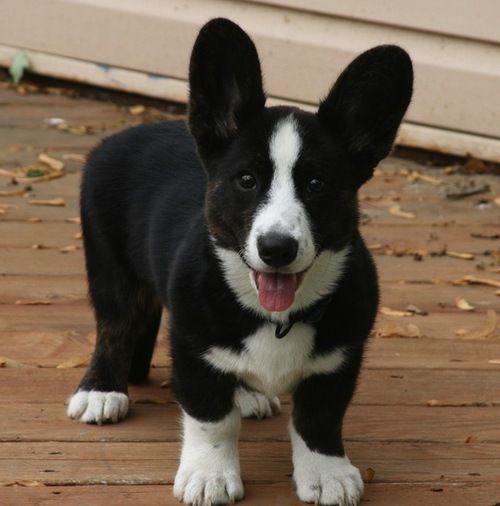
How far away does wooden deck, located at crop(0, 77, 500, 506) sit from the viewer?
363cm

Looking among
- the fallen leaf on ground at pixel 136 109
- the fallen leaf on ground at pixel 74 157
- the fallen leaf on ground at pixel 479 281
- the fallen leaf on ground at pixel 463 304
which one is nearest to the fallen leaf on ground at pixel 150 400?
the fallen leaf on ground at pixel 463 304

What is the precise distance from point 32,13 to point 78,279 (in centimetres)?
404

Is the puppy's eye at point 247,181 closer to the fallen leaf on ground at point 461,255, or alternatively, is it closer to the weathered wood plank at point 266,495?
the weathered wood plank at point 266,495

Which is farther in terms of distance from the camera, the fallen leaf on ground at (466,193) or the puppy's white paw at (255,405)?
the fallen leaf on ground at (466,193)

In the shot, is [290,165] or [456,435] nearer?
[290,165]

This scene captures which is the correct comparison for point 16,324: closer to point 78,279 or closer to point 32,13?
point 78,279

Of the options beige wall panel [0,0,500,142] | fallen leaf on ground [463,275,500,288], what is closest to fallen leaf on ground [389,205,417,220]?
fallen leaf on ground [463,275,500,288]

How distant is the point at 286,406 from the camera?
425 cm

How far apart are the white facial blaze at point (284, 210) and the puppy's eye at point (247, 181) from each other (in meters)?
0.07

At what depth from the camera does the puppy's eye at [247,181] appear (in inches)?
133

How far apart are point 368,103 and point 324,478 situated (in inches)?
39.4

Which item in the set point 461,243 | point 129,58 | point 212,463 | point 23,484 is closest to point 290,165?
point 212,463

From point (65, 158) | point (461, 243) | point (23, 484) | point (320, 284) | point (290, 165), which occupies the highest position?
point (290, 165)

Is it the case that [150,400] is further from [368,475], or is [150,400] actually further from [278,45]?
[278,45]
